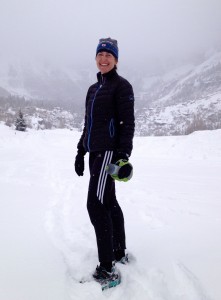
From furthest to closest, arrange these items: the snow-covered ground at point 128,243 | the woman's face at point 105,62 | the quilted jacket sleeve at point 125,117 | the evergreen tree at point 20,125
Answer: the evergreen tree at point 20,125 < the woman's face at point 105,62 < the quilted jacket sleeve at point 125,117 < the snow-covered ground at point 128,243

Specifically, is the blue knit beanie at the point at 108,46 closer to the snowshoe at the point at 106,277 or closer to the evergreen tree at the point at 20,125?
the snowshoe at the point at 106,277

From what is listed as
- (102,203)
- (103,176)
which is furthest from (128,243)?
(103,176)

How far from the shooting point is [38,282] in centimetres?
219

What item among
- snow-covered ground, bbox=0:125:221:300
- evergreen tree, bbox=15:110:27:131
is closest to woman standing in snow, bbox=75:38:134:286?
snow-covered ground, bbox=0:125:221:300

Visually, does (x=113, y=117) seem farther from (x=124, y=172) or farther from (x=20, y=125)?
(x=20, y=125)

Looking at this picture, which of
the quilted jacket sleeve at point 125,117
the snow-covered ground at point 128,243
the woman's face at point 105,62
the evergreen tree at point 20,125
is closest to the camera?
the snow-covered ground at point 128,243

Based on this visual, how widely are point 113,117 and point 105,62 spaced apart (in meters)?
0.53

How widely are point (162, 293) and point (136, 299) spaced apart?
22cm

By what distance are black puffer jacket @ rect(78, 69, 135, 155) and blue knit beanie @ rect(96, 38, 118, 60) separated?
23cm

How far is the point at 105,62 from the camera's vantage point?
2432 mm

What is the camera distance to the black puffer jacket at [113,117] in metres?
2.28

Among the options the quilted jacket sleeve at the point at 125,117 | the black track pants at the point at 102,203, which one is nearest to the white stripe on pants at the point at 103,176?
the black track pants at the point at 102,203

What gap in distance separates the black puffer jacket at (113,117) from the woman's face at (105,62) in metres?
0.09

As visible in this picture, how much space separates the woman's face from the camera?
95.7 inches
